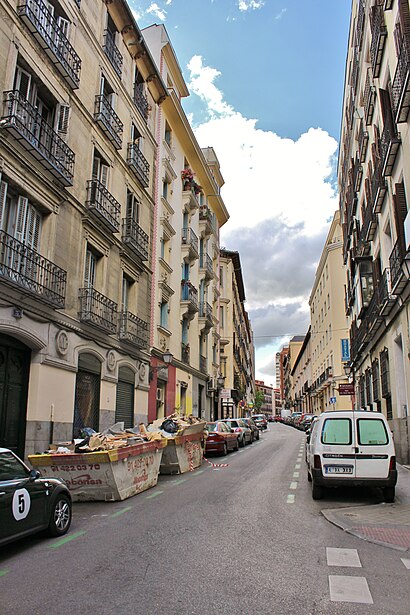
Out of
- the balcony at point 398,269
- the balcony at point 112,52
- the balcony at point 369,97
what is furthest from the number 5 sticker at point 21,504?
the balcony at point 369,97

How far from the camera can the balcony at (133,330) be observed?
64.2 ft

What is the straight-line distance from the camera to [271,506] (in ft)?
32.6

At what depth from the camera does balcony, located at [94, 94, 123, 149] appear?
18078 mm

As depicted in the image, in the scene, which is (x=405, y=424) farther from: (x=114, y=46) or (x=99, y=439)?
(x=114, y=46)

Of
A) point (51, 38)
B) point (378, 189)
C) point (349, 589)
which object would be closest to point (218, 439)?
point (378, 189)

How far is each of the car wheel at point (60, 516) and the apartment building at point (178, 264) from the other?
15583 millimetres

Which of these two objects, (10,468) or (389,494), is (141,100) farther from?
(10,468)

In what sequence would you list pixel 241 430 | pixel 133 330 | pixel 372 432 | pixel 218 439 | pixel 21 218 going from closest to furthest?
pixel 372 432 < pixel 21 218 < pixel 133 330 < pixel 218 439 < pixel 241 430

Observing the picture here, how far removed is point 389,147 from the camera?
615 inches

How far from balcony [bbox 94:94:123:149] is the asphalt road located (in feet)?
43.3

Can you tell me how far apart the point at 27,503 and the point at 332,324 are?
45.8 meters

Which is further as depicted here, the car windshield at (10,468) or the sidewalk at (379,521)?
the sidewalk at (379,521)

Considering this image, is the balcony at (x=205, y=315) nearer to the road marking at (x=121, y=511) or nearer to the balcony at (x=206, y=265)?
the balcony at (x=206, y=265)

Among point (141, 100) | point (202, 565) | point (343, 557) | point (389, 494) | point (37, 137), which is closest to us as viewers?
point (202, 565)
